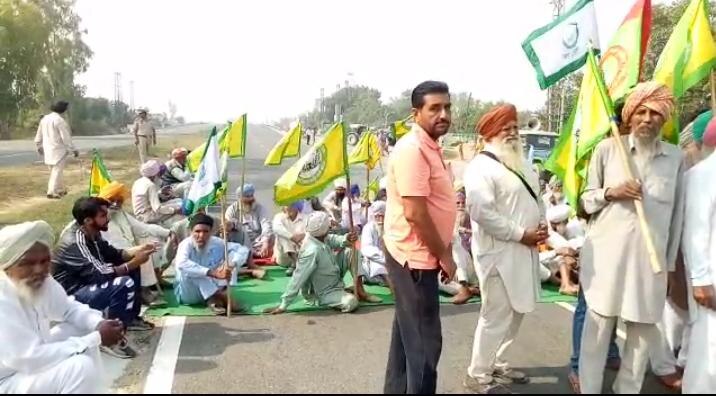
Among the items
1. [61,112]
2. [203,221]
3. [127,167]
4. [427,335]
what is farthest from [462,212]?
[127,167]

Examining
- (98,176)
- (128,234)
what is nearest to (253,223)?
(98,176)

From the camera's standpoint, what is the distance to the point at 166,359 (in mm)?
4387

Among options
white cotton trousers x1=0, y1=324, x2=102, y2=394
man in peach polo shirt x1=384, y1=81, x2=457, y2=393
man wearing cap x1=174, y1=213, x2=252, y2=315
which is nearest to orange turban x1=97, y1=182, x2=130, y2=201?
man wearing cap x1=174, y1=213, x2=252, y2=315

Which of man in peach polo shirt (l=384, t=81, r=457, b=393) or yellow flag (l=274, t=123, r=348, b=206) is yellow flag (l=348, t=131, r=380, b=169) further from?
man in peach polo shirt (l=384, t=81, r=457, b=393)

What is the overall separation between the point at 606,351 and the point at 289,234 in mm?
4312

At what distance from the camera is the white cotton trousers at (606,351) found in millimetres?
3354

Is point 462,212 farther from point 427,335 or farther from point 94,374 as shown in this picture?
point 94,374

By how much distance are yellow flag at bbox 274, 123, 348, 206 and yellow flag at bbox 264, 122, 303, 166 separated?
2174mm

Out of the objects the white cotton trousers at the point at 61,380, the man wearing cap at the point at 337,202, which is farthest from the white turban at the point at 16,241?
the man wearing cap at the point at 337,202

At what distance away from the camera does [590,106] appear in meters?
3.61

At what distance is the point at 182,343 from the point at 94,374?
172cm

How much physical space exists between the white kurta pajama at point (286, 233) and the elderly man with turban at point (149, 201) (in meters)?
1.34

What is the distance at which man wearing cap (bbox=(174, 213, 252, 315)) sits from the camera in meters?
5.60

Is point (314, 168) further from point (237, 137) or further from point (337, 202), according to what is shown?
point (337, 202)
